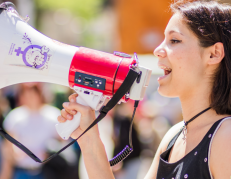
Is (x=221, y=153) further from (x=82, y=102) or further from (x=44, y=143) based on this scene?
(x=44, y=143)

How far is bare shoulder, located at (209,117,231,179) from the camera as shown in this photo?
1216 millimetres

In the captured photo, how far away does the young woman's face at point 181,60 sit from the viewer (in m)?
1.48

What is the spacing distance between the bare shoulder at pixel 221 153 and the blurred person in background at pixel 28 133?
218 cm

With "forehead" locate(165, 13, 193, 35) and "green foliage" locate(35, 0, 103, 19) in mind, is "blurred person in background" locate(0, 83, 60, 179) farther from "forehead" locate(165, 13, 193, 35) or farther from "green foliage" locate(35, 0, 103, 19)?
"green foliage" locate(35, 0, 103, 19)

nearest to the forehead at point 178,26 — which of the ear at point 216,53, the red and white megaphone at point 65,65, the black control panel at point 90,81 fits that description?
the ear at point 216,53

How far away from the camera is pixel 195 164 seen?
1316 millimetres

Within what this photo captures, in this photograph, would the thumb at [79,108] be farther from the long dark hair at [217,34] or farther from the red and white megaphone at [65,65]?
the long dark hair at [217,34]

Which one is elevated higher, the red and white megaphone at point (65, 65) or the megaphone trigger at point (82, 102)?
the red and white megaphone at point (65, 65)

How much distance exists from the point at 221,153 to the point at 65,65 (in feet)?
3.05

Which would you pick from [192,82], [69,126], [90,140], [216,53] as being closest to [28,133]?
[69,126]

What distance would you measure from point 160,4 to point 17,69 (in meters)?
4.14

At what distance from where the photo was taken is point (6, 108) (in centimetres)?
436

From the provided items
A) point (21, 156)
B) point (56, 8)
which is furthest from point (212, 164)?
point (56, 8)

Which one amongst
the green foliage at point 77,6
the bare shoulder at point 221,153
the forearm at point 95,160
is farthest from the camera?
the green foliage at point 77,6
